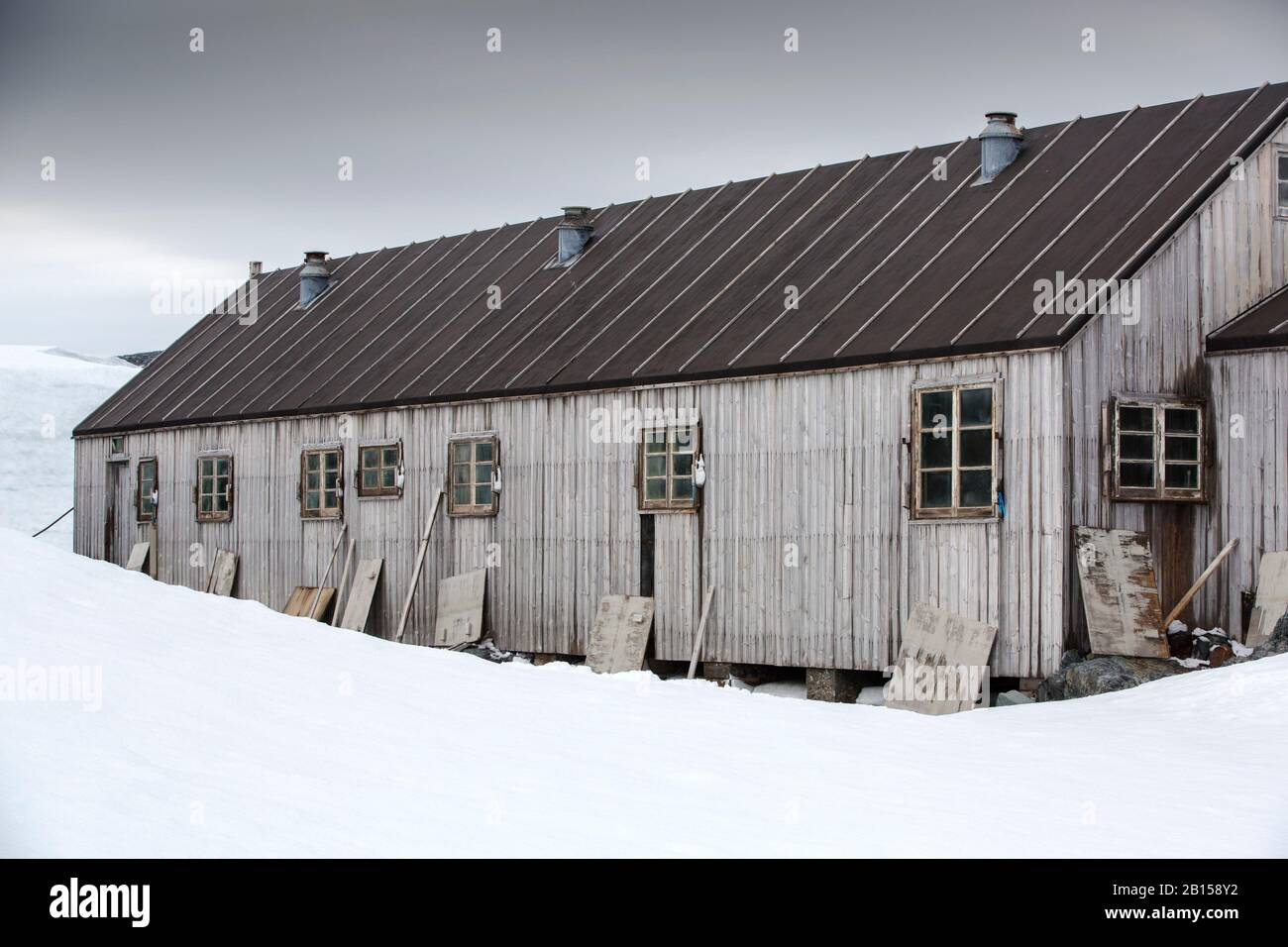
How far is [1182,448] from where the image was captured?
17.8m

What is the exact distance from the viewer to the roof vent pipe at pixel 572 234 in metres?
26.6

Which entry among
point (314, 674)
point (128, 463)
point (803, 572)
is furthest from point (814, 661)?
point (128, 463)

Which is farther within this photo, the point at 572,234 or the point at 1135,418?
the point at 572,234

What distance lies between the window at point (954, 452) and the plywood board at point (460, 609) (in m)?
7.70

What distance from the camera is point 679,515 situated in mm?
20688

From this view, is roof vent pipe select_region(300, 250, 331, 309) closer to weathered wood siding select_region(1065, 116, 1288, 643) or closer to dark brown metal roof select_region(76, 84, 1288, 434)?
dark brown metal roof select_region(76, 84, 1288, 434)

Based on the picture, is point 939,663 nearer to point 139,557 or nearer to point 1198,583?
point 1198,583

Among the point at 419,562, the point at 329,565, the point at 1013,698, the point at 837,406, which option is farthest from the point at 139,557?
the point at 1013,698

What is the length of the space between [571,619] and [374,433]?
5.33 meters

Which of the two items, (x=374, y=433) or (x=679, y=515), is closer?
(x=679, y=515)

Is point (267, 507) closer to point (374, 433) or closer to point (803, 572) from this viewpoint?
point (374, 433)

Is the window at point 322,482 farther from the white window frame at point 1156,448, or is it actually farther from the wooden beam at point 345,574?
the white window frame at point 1156,448

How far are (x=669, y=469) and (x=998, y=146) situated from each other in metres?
5.90

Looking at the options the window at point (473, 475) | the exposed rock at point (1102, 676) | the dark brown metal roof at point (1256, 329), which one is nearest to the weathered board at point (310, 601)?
the window at point (473, 475)
